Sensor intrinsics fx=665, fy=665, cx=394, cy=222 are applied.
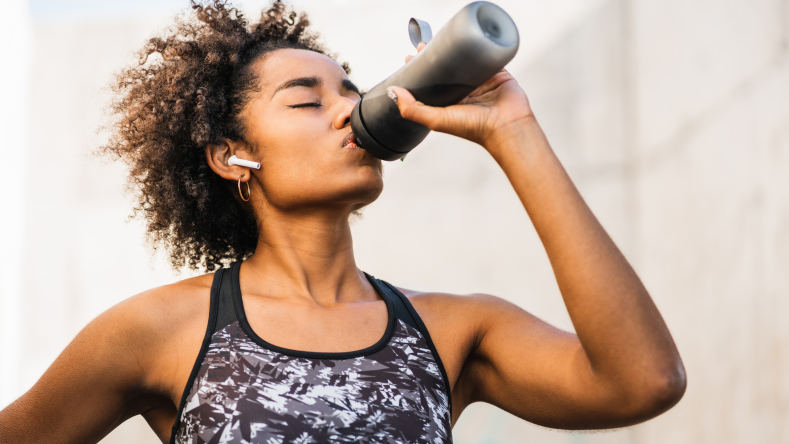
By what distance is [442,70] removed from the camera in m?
0.98

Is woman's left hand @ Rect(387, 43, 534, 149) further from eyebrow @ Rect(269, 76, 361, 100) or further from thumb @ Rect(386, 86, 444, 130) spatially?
eyebrow @ Rect(269, 76, 361, 100)

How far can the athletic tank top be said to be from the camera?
1.03 metres

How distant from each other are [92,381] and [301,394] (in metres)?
0.35

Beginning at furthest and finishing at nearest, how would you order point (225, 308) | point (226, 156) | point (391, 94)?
1. point (226, 156)
2. point (225, 308)
3. point (391, 94)

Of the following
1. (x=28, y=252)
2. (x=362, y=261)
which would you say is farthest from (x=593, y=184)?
(x=28, y=252)

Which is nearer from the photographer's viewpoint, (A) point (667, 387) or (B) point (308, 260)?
(A) point (667, 387)

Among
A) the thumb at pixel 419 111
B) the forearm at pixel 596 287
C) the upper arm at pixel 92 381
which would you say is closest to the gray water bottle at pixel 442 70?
the thumb at pixel 419 111

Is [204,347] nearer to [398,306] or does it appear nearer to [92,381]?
[92,381]

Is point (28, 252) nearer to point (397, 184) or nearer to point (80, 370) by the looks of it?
point (397, 184)

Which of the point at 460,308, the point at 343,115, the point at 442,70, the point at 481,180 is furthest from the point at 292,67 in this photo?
the point at 481,180

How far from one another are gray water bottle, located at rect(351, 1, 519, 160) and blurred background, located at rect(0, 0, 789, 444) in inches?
76.4

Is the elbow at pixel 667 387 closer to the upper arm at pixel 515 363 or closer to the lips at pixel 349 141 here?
the upper arm at pixel 515 363

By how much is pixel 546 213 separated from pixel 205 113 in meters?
0.78

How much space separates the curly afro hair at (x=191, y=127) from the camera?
1434mm
